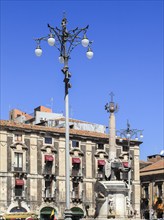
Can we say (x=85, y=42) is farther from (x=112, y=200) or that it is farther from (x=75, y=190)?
(x=75, y=190)

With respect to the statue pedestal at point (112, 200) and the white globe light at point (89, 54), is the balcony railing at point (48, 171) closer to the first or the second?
the statue pedestal at point (112, 200)

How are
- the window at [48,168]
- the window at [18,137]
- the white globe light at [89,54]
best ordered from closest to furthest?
the white globe light at [89,54] → the window at [18,137] → the window at [48,168]

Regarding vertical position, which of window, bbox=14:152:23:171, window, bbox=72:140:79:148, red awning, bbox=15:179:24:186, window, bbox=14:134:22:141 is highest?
window, bbox=14:134:22:141

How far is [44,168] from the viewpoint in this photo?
5891cm

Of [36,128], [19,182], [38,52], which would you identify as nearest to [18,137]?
[36,128]

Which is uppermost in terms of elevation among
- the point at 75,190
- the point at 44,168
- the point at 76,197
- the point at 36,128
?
the point at 36,128

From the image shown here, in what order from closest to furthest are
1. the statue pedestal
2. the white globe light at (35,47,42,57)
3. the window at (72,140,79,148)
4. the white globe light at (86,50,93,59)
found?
the white globe light at (35,47,42,57), the white globe light at (86,50,93,59), the statue pedestal, the window at (72,140,79,148)

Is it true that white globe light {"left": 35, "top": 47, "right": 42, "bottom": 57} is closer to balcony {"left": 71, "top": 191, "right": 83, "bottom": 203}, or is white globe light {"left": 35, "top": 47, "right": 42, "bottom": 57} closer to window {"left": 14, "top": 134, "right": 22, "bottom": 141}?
window {"left": 14, "top": 134, "right": 22, "bottom": 141}

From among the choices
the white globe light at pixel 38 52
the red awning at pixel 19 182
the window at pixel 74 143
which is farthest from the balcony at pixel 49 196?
the white globe light at pixel 38 52

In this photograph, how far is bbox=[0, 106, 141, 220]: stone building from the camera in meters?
56.4

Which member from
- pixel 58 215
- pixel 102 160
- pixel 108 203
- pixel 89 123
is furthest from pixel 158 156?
pixel 108 203

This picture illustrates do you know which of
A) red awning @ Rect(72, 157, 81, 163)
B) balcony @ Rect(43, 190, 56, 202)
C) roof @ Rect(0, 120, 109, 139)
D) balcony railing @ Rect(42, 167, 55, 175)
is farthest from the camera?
red awning @ Rect(72, 157, 81, 163)

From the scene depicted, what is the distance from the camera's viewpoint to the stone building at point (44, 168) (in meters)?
56.4

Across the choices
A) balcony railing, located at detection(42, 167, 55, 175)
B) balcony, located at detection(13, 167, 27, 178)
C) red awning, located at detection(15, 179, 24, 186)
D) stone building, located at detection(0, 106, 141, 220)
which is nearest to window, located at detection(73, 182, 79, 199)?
stone building, located at detection(0, 106, 141, 220)
